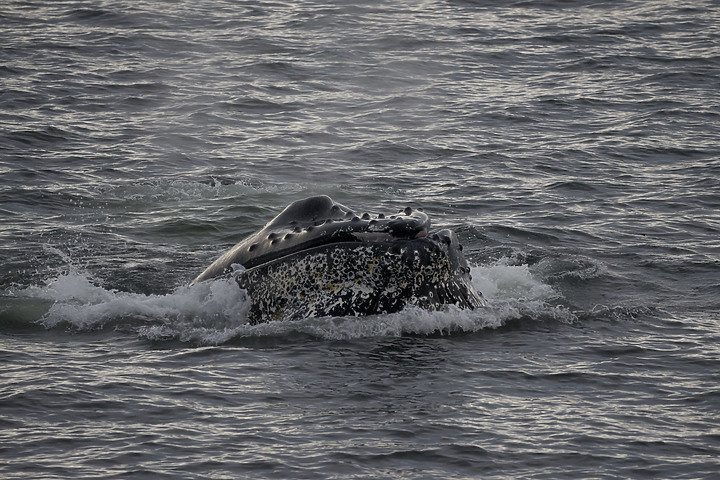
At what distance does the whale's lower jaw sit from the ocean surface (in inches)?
7.1

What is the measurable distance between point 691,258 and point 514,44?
1387 centimetres

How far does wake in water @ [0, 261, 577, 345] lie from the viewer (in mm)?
9055

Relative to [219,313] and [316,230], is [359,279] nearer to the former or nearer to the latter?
[316,230]

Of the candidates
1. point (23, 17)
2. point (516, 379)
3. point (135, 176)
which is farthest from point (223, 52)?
point (516, 379)

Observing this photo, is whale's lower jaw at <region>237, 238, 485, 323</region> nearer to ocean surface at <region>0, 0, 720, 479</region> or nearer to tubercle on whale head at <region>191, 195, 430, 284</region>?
tubercle on whale head at <region>191, 195, 430, 284</region>

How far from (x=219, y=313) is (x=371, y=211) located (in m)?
5.41

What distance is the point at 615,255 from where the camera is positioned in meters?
13.1

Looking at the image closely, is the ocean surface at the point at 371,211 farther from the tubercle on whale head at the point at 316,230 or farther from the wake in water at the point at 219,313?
the tubercle on whale head at the point at 316,230

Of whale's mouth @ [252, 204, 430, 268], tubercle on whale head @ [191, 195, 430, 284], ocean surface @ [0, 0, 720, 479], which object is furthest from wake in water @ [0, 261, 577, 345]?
whale's mouth @ [252, 204, 430, 268]

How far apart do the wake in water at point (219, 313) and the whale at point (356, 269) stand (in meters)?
0.10

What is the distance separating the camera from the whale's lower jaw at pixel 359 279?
28.5ft

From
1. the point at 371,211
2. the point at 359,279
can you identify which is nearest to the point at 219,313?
the point at 359,279

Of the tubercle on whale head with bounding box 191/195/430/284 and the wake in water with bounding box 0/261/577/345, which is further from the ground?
the tubercle on whale head with bounding box 191/195/430/284

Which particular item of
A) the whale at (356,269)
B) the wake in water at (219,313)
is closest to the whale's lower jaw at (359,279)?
→ the whale at (356,269)
